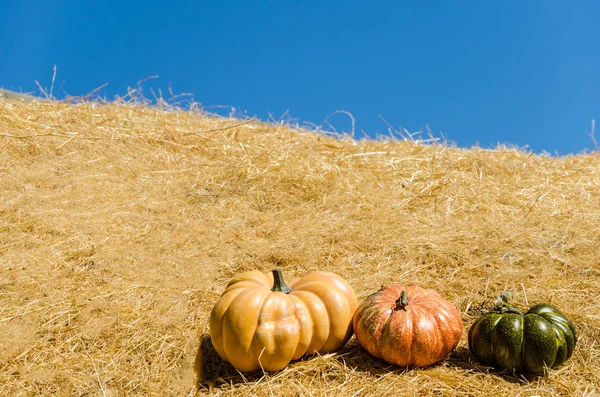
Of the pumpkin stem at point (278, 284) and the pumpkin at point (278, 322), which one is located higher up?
the pumpkin stem at point (278, 284)

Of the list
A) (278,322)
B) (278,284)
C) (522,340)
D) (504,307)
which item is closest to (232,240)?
(278,284)

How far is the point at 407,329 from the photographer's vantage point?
13.0ft

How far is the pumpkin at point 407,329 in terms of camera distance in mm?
3953

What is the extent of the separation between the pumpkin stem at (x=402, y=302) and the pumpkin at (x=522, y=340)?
21.3 inches

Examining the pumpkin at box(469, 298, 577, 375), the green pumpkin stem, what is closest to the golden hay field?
the pumpkin at box(469, 298, 577, 375)

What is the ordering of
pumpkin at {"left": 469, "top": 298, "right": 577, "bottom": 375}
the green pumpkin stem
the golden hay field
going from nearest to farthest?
1. pumpkin at {"left": 469, "top": 298, "right": 577, "bottom": 375}
2. the green pumpkin stem
3. the golden hay field

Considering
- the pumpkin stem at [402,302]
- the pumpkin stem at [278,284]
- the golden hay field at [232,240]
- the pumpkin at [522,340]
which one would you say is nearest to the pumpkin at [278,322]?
the pumpkin stem at [278,284]

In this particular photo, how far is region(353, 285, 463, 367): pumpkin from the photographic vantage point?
156 inches

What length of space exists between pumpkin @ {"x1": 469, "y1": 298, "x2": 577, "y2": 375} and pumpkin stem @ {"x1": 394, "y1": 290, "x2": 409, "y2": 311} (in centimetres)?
54

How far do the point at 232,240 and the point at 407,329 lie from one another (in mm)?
2908

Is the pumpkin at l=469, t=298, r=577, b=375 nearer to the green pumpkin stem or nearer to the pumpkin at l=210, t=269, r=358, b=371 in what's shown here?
the green pumpkin stem

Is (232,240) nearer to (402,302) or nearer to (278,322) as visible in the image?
(278,322)

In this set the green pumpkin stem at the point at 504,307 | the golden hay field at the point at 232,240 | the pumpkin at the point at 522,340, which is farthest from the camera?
the golden hay field at the point at 232,240

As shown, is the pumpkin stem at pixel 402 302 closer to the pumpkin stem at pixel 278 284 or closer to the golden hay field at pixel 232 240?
the golden hay field at pixel 232 240
